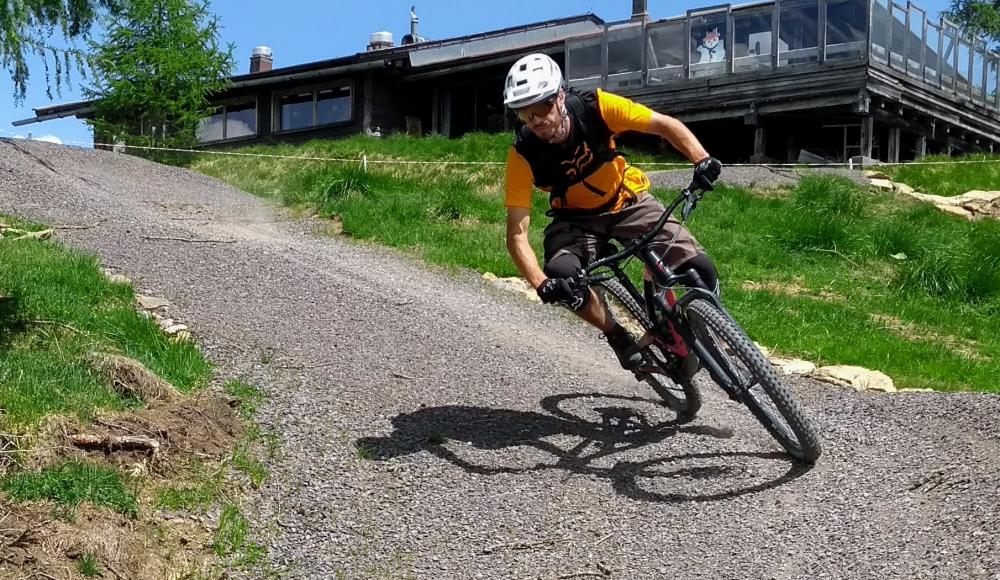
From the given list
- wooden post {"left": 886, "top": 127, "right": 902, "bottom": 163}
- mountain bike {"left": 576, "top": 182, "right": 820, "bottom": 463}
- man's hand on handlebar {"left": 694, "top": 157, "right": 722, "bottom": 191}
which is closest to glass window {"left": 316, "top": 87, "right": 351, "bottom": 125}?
wooden post {"left": 886, "top": 127, "right": 902, "bottom": 163}

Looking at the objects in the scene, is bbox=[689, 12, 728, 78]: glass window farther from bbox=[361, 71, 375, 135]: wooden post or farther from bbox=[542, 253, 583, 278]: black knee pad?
bbox=[542, 253, 583, 278]: black knee pad

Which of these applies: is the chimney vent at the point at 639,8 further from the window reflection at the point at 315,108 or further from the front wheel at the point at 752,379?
the front wheel at the point at 752,379

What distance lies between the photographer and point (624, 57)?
2572 centimetres

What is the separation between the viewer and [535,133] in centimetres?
613

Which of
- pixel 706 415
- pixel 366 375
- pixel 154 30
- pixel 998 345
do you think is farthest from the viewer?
pixel 154 30

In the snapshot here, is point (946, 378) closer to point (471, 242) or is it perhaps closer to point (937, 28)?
point (471, 242)

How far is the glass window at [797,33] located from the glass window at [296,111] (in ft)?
58.4

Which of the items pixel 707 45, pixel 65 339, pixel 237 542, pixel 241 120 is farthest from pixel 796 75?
pixel 241 120

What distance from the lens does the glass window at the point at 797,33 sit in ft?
74.0

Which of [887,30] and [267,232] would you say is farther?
[887,30]

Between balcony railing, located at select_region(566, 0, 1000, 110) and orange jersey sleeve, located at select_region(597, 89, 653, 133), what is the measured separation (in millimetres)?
17411

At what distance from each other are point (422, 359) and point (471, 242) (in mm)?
5265

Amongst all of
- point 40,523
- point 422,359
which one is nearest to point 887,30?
point 422,359

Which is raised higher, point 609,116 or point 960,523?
point 609,116
